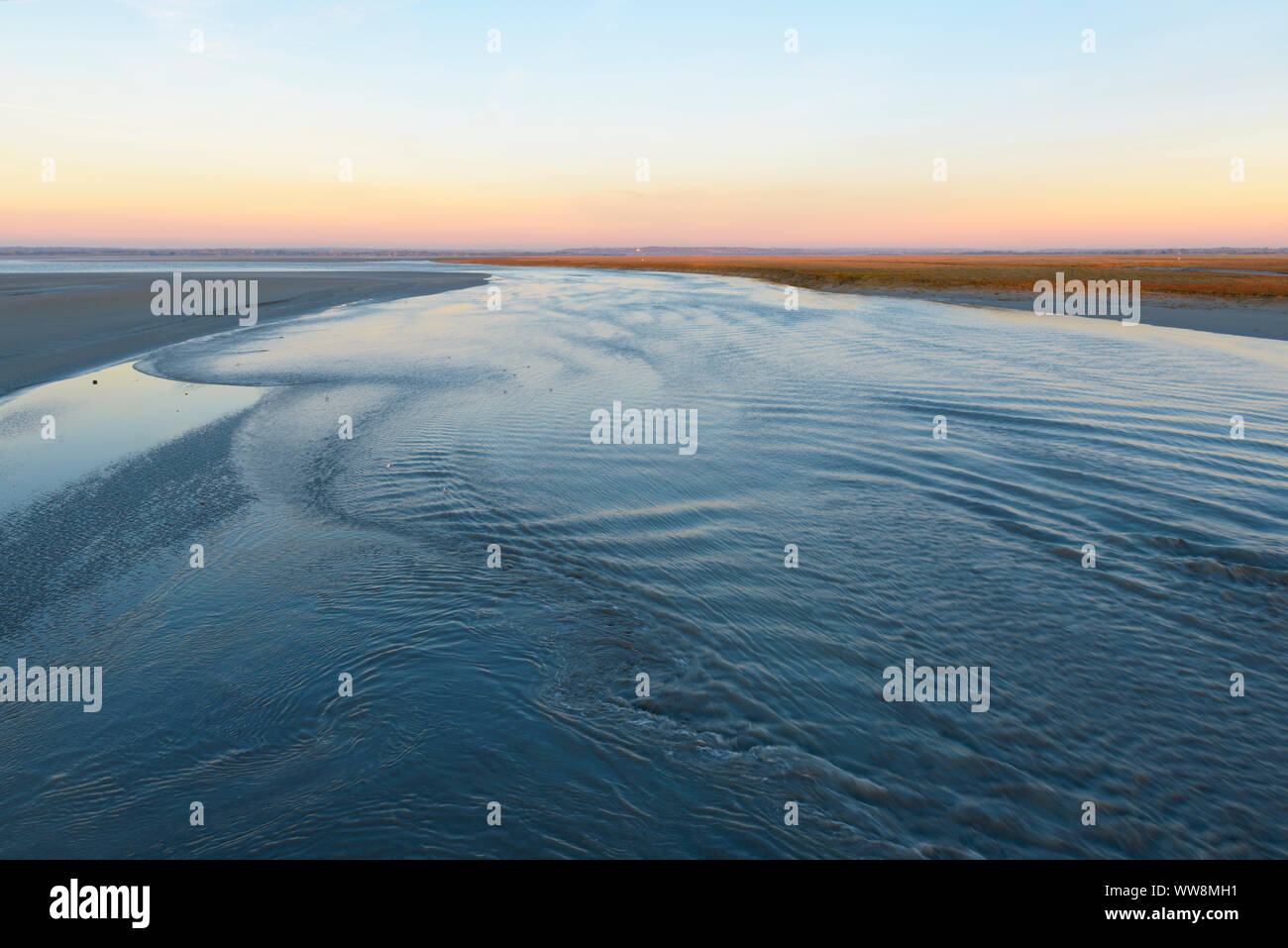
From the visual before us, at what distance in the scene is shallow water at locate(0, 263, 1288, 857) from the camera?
15.5 feet

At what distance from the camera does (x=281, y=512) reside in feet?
32.8

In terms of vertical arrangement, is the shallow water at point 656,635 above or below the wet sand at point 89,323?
below

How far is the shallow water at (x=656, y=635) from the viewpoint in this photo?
4711mm
